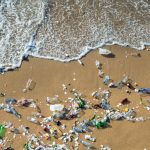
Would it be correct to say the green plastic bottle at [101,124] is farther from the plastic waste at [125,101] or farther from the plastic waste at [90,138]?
the plastic waste at [125,101]

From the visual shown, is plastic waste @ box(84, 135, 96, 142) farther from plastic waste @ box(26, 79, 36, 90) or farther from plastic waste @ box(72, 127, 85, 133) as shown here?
plastic waste @ box(26, 79, 36, 90)

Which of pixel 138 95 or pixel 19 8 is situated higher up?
pixel 19 8

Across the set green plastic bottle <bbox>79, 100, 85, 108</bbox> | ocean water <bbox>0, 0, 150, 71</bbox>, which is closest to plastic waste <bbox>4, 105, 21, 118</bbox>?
ocean water <bbox>0, 0, 150, 71</bbox>

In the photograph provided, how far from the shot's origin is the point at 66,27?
1542 centimetres

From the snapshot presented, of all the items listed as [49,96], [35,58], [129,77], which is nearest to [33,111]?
[49,96]

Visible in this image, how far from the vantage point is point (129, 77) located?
45.7ft

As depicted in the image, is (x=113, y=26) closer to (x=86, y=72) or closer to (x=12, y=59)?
(x=86, y=72)

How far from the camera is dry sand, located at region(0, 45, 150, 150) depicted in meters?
12.4

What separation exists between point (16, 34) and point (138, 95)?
13.3 feet

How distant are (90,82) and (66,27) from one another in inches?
94.9

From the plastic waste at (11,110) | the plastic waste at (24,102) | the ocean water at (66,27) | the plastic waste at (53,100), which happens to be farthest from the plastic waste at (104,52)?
the plastic waste at (11,110)

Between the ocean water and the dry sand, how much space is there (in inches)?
14.3

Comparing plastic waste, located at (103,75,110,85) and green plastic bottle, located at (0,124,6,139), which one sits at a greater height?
plastic waste, located at (103,75,110,85)

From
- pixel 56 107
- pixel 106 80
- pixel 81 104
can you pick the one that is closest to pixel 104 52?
pixel 106 80
